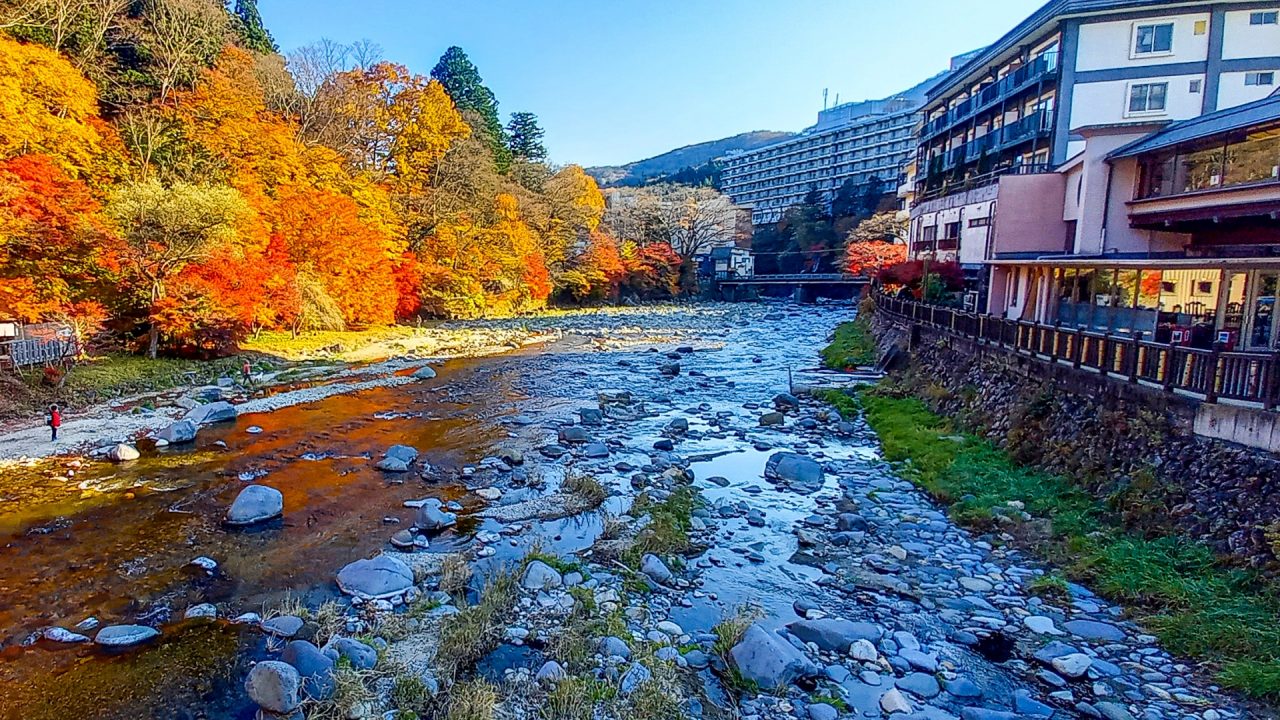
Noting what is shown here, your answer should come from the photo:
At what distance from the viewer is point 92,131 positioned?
18.7 metres

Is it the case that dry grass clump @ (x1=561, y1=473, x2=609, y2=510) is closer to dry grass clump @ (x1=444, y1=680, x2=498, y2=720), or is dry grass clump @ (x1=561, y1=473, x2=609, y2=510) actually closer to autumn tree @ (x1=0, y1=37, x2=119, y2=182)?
dry grass clump @ (x1=444, y1=680, x2=498, y2=720)

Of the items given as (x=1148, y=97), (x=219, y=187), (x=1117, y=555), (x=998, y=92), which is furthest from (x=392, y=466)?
(x=998, y=92)

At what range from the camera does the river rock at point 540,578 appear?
23.5ft

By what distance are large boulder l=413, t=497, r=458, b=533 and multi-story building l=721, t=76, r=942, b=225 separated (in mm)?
72345

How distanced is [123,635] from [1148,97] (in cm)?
3329

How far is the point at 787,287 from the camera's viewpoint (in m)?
65.0

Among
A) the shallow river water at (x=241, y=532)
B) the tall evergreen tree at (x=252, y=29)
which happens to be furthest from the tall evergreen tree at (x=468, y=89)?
the shallow river water at (x=241, y=532)

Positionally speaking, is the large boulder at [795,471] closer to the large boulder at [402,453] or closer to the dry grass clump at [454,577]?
the dry grass clump at [454,577]

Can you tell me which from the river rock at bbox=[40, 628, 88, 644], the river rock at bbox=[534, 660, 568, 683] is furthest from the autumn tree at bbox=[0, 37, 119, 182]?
the river rock at bbox=[534, 660, 568, 683]

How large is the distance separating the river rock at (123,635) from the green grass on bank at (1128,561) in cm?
972

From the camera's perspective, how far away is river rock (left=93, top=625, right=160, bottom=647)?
6.02 meters

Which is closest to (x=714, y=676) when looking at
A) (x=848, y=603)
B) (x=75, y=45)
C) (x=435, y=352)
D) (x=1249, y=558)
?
(x=848, y=603)

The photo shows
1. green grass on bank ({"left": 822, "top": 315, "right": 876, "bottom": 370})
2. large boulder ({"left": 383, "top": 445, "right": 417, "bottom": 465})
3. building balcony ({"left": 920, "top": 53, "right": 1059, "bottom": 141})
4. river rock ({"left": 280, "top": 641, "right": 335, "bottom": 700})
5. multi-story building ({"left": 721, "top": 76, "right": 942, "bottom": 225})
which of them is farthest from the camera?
multi-story building ({"left": 721, "top": 76, "right": 942, "bottom": 225})

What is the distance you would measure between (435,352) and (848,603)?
22074mm
